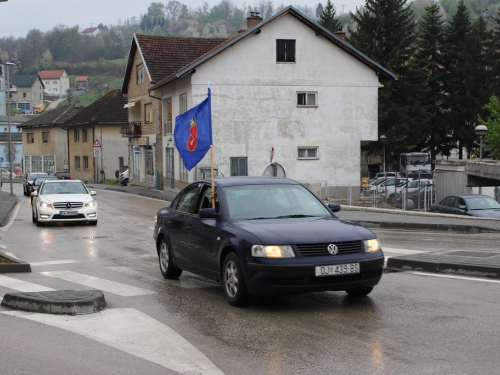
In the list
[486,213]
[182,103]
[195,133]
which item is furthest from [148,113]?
[195,133]

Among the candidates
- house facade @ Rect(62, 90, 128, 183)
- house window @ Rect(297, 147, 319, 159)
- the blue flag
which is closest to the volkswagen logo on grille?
the blue flag

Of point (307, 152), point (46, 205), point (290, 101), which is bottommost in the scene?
point (46, 205)

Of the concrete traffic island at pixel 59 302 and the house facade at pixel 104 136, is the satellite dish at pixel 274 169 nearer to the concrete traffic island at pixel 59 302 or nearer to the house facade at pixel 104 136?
the concrete traffic island at pixel 59 302

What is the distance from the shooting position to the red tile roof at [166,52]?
47.0 meters

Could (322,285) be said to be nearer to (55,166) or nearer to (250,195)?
(250,195)

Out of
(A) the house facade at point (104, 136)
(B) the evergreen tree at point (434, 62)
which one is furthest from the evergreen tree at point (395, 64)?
(A) the house facade at point (104, 136)

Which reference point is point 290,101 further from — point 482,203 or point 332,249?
point 332,249

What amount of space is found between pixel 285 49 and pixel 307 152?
5.76 metres

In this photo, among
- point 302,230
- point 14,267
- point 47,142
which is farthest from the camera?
point 47,142

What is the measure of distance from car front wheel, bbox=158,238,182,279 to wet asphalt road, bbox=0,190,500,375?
17 cm

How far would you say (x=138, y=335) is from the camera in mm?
7082

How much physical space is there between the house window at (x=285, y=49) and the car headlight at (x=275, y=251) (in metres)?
31.7

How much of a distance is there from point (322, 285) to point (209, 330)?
1.47 m

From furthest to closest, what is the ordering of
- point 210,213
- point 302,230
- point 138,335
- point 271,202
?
1. point 271,202
2. point 210,213
3. point 302,230
4. point 138,335
